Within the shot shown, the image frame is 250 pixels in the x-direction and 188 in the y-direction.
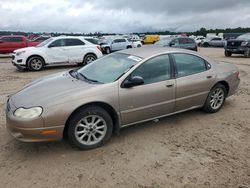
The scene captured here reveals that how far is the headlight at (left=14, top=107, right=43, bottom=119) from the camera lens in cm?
320

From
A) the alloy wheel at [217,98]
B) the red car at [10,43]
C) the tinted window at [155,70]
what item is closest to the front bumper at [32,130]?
the tinted window at [155,70]

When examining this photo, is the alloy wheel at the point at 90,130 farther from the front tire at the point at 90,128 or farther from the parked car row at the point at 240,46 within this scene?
the parked car row at the point at 240,46

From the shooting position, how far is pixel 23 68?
1130 cm

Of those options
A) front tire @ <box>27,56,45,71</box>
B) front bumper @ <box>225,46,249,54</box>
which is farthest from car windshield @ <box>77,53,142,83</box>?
front bumper @ <box>225,46,249,54</box>

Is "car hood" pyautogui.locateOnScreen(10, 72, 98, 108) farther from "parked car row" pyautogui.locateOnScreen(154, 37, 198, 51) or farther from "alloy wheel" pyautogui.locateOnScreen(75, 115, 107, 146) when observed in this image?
"parked car row" pyautogui.locateOnScreen(154, 37, 198, 51)

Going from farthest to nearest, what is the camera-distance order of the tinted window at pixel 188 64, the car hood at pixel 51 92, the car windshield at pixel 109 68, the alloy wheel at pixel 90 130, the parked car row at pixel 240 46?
1. the parked car row at pixel 240 46
2. the tinted window at pixel 188 64
3. the car windshield at pixel 109 68
4. the alloy wheel at pixel 90 130
5. the car hood at pixel 51 92

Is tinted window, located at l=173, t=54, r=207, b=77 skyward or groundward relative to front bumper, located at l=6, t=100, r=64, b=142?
skyward

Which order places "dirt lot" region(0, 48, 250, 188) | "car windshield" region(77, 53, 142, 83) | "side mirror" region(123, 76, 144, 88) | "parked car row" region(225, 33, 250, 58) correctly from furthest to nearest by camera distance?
"parked car row" region(225, 33, 250, 58), "car windshield" region(77, 53, 142, 83), "side mirror" region(123, 76, 144, 88), "dirt lot" region(0, 48, 250, 188)

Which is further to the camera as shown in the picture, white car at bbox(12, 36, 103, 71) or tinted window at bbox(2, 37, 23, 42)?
tinted window at bbox(2, 37, 23, 42)

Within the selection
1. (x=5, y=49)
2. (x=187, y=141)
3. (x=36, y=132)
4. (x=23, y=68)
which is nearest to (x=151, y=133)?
(x=187, y=141)

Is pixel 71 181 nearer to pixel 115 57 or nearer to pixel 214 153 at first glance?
pixel 214 153

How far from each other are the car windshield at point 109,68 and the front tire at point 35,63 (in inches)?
285

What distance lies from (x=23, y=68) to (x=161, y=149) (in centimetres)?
958

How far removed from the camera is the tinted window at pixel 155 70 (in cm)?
396
